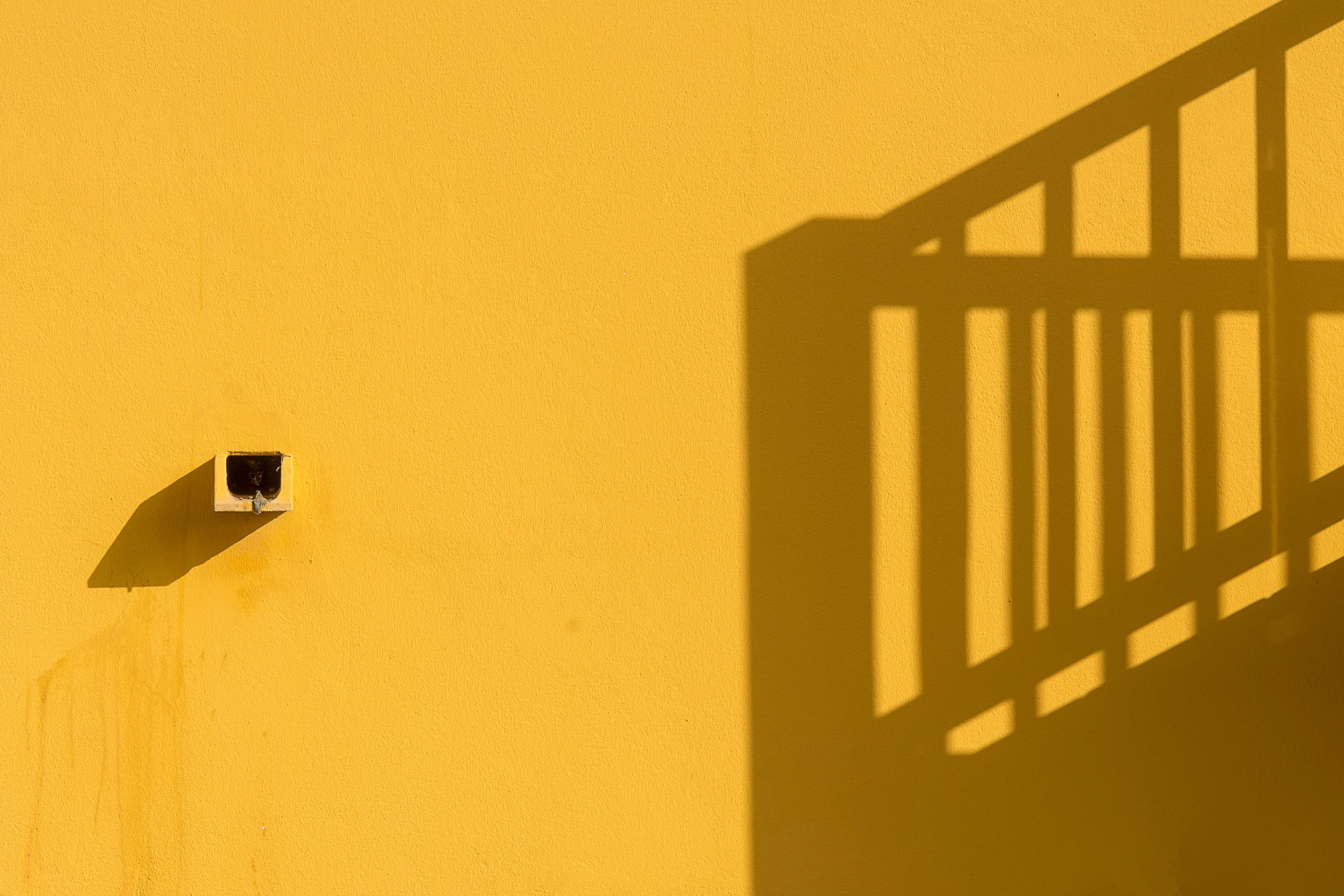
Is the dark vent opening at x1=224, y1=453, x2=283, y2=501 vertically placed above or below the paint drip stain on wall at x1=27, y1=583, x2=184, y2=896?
above

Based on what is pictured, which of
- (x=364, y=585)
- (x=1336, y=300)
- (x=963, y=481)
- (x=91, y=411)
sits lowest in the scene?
(x=364, y=585)

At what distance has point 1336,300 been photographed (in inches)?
115

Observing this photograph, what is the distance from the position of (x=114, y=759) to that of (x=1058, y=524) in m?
2.59

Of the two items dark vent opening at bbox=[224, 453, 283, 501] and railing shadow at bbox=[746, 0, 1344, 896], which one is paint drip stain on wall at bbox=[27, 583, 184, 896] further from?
railing shadow at bbox=[746, 0, 1344, 896]

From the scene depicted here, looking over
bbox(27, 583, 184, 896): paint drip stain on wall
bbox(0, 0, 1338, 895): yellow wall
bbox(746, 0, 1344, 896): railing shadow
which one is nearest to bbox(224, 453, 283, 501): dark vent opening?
bbox(0, 0, 1338, 895): yellow wall

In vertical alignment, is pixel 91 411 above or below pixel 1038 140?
below

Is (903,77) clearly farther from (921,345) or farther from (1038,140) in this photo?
(921,345)

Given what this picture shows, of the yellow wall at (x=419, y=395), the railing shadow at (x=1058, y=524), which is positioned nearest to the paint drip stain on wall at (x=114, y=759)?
the yellow wall at (x=419, y=395)

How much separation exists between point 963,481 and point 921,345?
0.38 meters

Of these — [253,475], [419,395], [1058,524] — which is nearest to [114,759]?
[253,475]

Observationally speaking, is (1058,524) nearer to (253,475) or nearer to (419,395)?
(419,395)

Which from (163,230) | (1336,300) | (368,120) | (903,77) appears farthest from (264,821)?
(1336,300)

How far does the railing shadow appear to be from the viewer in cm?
292

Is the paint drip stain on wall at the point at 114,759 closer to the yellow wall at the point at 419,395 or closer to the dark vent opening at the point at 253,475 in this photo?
the yellow wall at the point at 419,395
